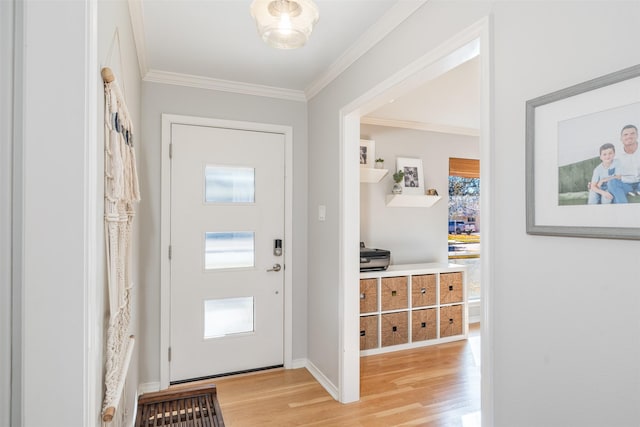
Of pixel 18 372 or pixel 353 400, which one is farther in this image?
pixel 353 400

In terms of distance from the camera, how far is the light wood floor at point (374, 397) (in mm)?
2434

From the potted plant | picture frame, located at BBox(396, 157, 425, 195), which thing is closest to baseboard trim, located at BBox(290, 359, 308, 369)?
the potted plant

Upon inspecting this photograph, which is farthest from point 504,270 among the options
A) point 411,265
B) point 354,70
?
point 411,265

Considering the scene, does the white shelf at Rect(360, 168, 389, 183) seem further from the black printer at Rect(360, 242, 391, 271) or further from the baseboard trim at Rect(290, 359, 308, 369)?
the baseboard trim at Rect(290, 359, 308, 369)

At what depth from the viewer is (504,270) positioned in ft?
4.45

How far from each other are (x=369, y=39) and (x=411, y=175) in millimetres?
2219

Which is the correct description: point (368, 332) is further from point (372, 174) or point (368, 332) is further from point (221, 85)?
point (221, 85)

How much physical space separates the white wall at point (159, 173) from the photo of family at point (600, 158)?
2.41 metres

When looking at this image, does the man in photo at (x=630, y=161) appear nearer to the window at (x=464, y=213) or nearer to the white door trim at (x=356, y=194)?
the white door trim at (x=356, y=194)

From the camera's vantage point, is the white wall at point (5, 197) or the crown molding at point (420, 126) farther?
the crown molding at point (420, 126)

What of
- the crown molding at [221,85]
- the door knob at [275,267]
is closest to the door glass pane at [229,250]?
the door knob at [275,267]

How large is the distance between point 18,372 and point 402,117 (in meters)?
3.88

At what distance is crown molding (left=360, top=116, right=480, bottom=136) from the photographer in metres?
4.03

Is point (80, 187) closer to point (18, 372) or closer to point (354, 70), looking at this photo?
point (18, 372)
